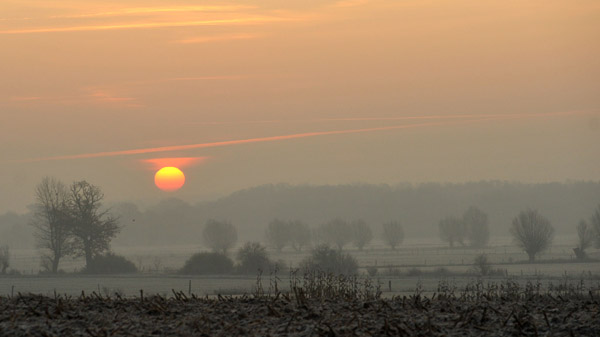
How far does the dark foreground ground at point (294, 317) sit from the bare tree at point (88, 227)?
81.1 metres

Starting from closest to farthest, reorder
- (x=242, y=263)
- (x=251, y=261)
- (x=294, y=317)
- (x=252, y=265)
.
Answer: (x=294, y=317) < (x=252, y=265) < (x=251, y=261) < (x=242, y=263)

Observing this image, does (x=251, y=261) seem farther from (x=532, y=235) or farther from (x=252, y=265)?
(x=532, y=235)

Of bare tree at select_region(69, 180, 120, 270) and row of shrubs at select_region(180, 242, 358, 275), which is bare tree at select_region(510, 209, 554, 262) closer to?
row of shrubs at select_region(180, 242, 358, 275)

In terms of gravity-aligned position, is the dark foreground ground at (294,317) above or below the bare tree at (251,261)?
below

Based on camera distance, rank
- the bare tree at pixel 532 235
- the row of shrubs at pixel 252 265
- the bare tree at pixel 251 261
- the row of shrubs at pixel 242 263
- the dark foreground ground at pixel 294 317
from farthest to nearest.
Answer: the bare tree at pixel 532 235
the bare tree at pixel 251 261
the row of shrubs at pixel 242 263
the row of shrubs at pixel 252 265
the dark foreground ground at pixel 294 317

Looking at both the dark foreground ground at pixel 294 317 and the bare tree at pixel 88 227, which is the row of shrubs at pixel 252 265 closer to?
the bare tree at pixel 88 227

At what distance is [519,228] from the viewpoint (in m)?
138

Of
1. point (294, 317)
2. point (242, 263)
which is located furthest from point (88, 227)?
point (294, 317)

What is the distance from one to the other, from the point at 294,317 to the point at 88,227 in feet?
280

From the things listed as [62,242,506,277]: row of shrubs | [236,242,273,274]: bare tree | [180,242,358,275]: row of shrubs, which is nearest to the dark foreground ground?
[62,242,506,277]: row of shrubs

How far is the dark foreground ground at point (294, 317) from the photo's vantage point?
38.9 ft

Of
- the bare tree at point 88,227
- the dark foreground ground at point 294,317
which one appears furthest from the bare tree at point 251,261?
the dark foreground ground at point 294,317

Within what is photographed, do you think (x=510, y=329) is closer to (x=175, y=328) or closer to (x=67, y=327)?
(x=175, y=328)

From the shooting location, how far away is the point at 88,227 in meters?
94.4
